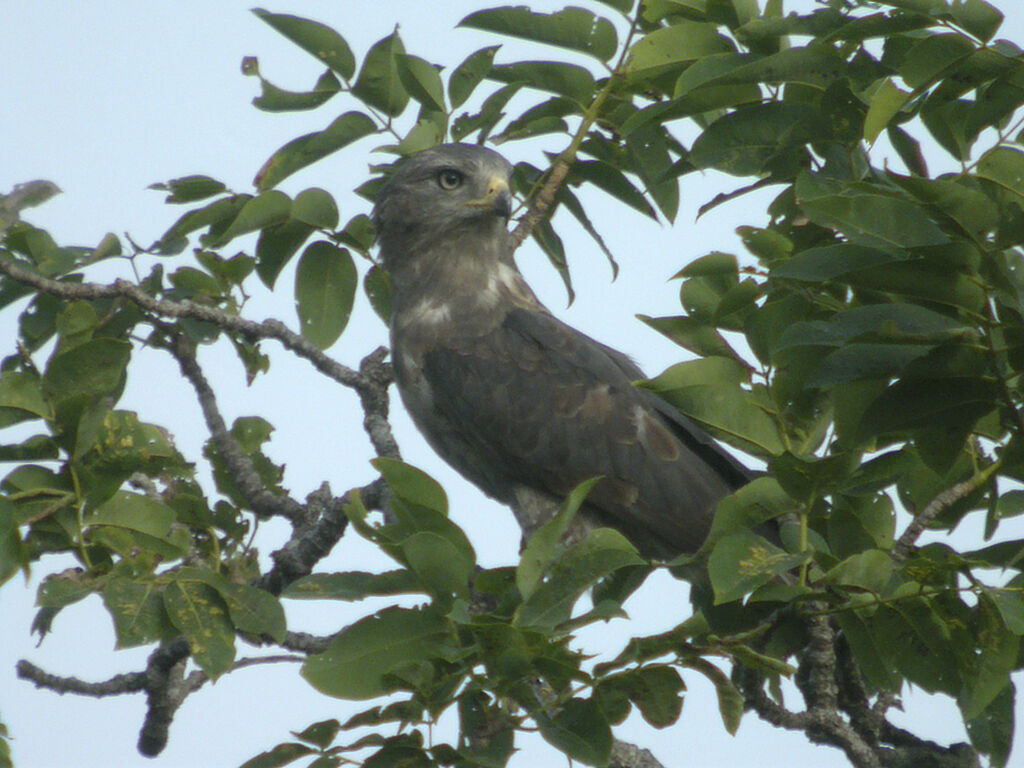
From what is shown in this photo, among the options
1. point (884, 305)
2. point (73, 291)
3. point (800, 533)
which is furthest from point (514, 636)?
point (73, 291)

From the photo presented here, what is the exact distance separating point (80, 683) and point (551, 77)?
2.55 m

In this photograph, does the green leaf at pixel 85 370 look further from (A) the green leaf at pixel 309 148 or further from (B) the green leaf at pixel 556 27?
(B) the green leaf at pixel 556 27

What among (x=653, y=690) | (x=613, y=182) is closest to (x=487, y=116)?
(x=613, y=182)

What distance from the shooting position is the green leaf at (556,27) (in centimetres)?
363

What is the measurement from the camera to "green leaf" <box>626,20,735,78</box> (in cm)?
316

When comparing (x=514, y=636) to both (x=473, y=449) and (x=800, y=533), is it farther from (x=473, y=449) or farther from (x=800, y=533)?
(x=473, y=449)

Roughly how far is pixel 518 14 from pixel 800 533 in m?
2.02

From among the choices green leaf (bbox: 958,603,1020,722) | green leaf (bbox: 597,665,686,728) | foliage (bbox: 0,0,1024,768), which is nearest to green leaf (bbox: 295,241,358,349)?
foliage (bbox: 0,0,1024,768)

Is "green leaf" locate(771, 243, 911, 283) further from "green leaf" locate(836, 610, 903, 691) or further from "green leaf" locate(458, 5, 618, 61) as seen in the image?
"green leaf" locate(458, 5, 618, 61)

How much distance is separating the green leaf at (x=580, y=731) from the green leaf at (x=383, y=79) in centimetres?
236

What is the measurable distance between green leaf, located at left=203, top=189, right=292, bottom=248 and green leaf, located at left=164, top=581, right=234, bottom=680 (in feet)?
4.30

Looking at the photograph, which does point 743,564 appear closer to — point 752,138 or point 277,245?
point 752,138

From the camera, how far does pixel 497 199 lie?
5.00 metres

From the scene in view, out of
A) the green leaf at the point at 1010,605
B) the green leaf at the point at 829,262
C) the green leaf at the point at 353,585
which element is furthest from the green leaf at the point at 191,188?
the green leaf at the point at 1010,605
